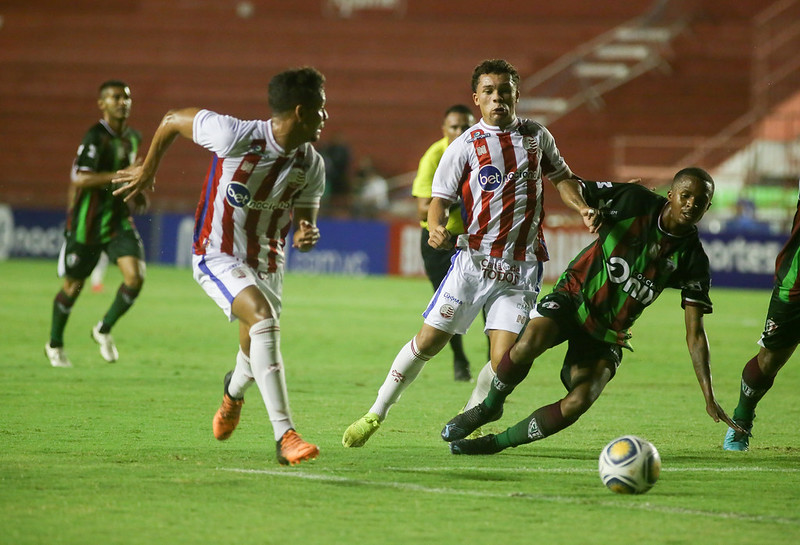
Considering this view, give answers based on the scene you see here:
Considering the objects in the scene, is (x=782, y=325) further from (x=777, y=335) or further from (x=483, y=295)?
(x=483, y=295)

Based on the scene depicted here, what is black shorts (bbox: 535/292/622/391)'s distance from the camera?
20.5 feet

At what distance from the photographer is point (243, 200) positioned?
20.9 feet

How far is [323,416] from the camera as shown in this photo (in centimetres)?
786

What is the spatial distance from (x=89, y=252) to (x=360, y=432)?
4.71 meters

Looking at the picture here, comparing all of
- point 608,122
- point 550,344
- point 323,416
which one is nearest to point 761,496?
point 550,344

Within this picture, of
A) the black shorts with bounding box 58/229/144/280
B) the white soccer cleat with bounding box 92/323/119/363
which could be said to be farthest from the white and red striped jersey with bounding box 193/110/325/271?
the white soccer cleat with bounding box 92/323/119/363

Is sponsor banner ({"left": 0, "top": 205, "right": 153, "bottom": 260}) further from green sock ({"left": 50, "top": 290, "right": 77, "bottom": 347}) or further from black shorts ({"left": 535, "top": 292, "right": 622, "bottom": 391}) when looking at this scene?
black shorts ({"left": 535, "top": 292, "right": 622, "bottom": 391})

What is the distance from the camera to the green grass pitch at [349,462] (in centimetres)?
475

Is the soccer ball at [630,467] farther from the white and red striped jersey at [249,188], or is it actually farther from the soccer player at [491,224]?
the white and red striped jersey at [249,188]

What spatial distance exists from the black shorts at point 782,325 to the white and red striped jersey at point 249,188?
2.72 m

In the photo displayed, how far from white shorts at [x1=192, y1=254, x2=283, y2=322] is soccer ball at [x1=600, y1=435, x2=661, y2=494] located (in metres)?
1.88

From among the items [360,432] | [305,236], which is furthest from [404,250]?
[305,236]

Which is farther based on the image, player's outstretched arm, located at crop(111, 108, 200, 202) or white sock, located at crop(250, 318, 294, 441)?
player's outstretched arm, located at crop(111, 108, 200, 202)

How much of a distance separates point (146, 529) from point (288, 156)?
2386mm
